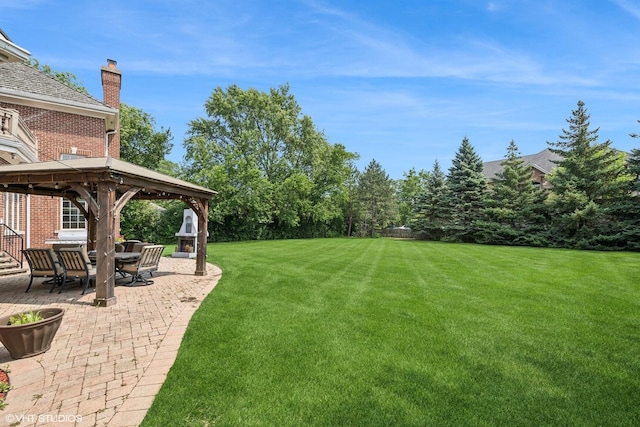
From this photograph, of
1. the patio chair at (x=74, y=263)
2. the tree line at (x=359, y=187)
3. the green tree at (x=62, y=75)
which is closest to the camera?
the patio chair at (x=74, y=263)

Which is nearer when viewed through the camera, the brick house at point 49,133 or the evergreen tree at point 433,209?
the brick house at point 49,133

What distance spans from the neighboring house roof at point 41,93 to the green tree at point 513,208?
26198 mm

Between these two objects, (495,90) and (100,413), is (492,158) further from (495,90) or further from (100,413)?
(100,413)

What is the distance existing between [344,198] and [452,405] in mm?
32800

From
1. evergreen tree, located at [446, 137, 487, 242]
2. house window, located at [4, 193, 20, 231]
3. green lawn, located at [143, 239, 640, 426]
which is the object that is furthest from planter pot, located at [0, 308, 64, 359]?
evergreen tree, located at [446, 137, 487, 242]

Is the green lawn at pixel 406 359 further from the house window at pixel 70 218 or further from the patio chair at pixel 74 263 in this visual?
the house window at pixel 70 218

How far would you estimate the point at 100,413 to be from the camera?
9.48 feet

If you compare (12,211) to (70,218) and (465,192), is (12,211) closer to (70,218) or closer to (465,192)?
(70,218)

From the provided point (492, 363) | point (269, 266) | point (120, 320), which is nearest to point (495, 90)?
point (269, 266)

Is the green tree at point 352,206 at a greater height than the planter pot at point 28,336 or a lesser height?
greater

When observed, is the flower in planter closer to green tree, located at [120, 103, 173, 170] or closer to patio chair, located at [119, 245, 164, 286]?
patio chair, located at [119, 245, 164, 286]

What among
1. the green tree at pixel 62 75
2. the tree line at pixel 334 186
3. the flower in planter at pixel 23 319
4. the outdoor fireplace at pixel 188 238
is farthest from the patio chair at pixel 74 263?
the green tree at pixel 62 75

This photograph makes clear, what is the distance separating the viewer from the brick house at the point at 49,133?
1179cm

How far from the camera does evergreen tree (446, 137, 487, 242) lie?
92.7ft
